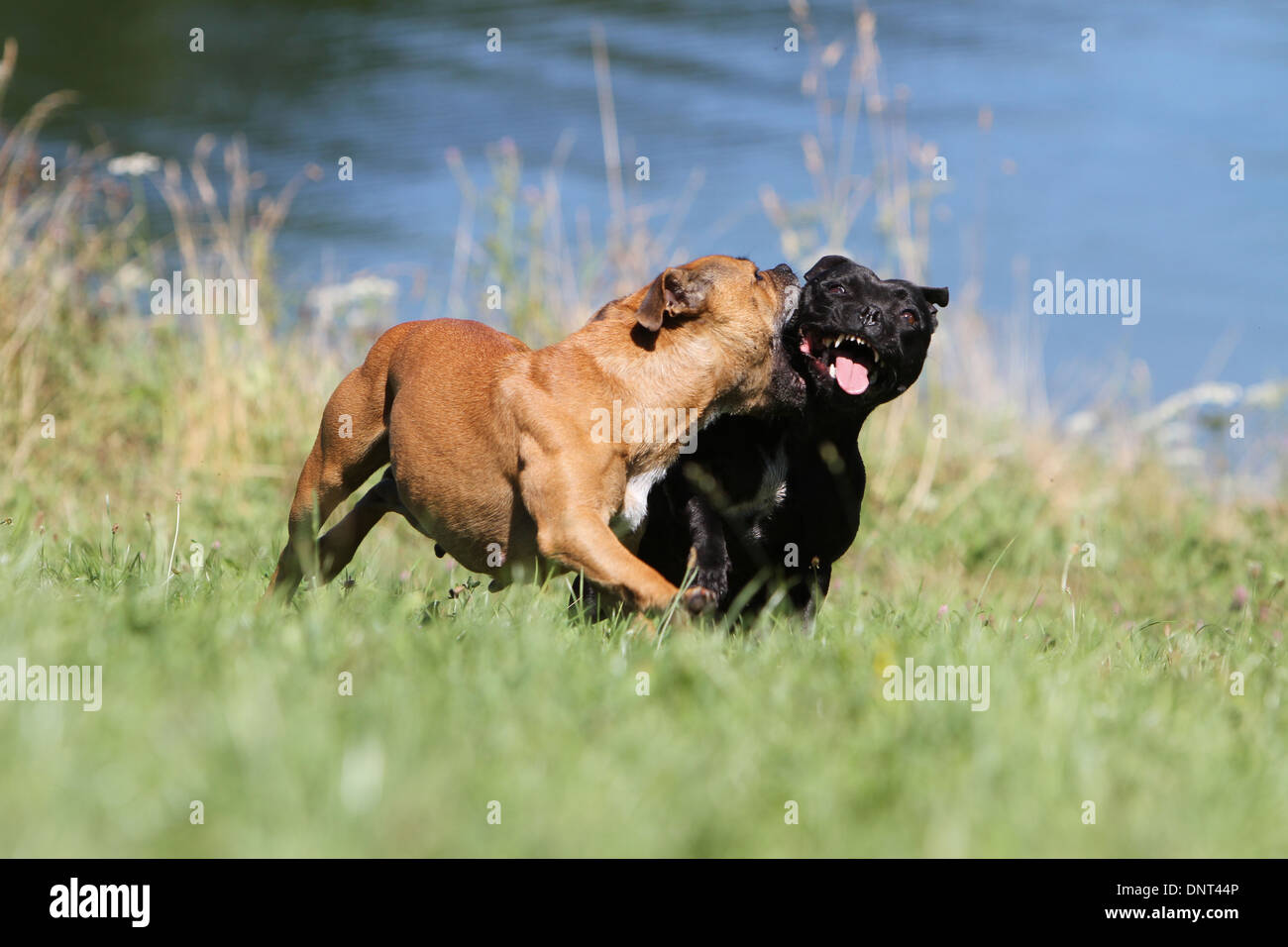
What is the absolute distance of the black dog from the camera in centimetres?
535

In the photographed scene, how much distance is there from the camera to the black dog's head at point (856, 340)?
534cm

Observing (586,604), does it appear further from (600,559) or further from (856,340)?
(856,340)

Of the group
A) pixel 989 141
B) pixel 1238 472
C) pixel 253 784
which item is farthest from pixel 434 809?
pixel 989 141

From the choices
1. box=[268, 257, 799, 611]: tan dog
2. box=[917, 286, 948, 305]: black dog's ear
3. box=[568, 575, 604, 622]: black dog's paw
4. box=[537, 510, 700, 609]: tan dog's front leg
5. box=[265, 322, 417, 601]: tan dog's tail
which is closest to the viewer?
box=[537, 510, 700, 609]: tan dog's front leg

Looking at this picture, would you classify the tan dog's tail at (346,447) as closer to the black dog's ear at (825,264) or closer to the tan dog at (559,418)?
the tan dog at (559,418)

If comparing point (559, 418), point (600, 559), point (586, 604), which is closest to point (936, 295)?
point (559, 418)

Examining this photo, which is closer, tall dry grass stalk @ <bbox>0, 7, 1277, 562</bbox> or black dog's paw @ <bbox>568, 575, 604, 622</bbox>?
black dog's paw @ <bbox>568, 575, 604, 622</bbox>

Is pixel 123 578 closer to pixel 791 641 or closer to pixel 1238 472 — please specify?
pixel 791 641

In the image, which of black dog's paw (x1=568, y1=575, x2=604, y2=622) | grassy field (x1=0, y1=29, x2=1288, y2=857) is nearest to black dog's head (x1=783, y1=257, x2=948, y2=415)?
grassy field (x1=0, y1=29, x2=1288, y2=857)

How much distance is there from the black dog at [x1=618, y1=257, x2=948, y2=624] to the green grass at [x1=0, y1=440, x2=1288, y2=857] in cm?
65

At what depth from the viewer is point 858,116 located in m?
9.16

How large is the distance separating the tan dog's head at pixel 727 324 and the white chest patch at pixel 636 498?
40 centimetres

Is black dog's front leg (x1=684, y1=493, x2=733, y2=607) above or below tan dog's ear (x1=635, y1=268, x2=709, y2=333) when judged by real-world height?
below

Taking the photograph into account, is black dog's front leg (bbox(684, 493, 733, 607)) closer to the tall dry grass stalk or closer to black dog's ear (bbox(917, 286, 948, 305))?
black dog's ear (bbox(917, 286, 948, 305))
